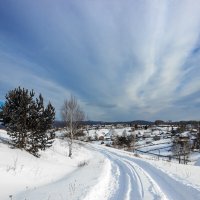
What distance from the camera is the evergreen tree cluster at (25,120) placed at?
22.1 meters

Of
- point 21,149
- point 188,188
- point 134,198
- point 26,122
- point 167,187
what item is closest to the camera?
point 134,198

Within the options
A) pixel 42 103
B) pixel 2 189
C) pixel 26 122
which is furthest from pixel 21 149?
pixel 2 189

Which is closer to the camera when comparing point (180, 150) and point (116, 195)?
point (116, 195)

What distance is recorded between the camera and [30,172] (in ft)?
50.2

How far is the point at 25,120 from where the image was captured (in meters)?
23.0

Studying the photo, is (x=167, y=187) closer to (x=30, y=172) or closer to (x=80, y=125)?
(x=30, y=172)

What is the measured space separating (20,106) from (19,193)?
13.0 meters

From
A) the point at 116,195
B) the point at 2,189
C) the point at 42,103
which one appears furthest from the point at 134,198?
the point at 42,103

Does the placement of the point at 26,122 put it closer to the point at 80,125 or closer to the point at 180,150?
the point at 80,125

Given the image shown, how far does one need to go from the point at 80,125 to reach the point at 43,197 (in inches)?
1171

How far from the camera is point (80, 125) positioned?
3931 cm

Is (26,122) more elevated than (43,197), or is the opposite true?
(26,122)

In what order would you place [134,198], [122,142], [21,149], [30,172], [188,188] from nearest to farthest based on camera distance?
1. [134,198]
2. [188,188]
3. [30,172]
4. [21,149]
5. [122,142]

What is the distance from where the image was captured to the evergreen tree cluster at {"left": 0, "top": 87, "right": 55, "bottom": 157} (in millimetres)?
22131
